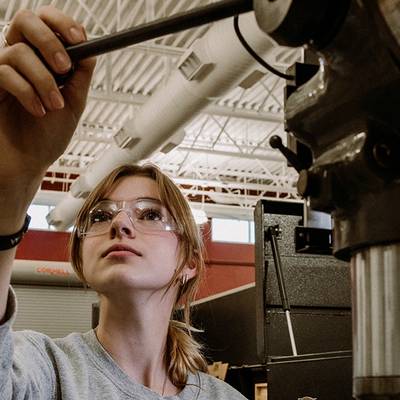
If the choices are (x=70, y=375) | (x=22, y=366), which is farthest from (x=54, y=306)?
(x=22, y=366)

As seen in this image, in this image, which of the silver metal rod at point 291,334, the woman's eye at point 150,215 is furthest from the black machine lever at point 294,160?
the silver metal rod at point 291,334

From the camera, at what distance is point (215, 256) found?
1050 cm

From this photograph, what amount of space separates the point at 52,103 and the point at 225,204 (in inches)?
462

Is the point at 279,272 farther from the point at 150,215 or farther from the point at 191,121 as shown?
the point at 191,121

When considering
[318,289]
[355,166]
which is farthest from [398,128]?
[318,289]

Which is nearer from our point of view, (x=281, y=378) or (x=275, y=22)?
(x=275, y=22)

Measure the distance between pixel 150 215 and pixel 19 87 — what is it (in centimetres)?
106

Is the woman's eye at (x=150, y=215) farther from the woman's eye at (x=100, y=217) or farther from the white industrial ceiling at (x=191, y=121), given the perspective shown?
the white industrial ceiling at (x=191, y=121)

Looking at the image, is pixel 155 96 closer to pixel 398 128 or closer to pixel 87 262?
pixel 87 262

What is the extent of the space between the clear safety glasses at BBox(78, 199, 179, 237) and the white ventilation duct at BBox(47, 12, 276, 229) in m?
2.15

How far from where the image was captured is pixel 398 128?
403 mm

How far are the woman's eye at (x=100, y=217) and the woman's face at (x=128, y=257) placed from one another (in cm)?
4

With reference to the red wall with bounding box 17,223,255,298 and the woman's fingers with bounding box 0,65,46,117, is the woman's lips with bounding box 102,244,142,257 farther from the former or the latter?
the red wall with bounding box 17,223,255,298

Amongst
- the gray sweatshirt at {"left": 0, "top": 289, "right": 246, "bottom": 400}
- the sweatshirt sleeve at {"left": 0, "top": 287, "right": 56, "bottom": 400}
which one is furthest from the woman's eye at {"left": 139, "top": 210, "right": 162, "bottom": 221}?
the sweatshirt sleeve at {"left": 0, "top": 287, "right": 56, "bottom": 400}
